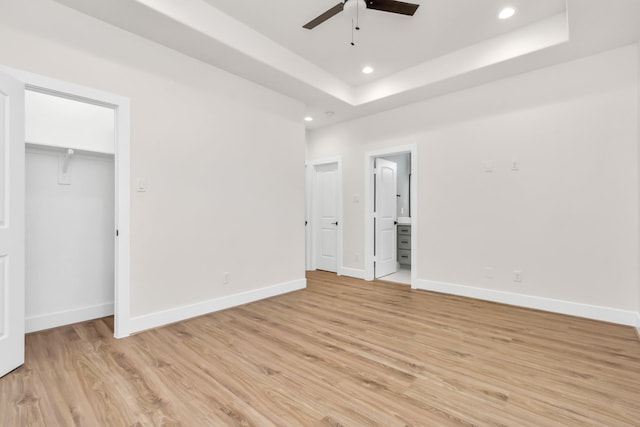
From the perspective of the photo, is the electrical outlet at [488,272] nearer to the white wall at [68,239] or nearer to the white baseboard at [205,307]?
the white baseboard at [205,307]

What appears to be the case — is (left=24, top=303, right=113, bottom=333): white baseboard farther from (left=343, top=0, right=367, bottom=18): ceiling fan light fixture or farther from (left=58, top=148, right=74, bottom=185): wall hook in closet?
(left=343, top=0, right=367, bottom=18): ceiling fan light fixture

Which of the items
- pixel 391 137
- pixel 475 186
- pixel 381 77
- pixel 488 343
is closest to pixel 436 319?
pixel 488 343

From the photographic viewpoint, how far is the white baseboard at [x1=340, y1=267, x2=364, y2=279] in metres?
5.07

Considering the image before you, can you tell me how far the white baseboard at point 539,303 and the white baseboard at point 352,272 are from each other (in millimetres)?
960

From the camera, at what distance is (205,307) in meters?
3.28

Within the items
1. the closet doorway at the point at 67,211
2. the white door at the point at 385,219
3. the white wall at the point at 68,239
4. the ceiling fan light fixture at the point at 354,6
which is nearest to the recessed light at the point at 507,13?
the ceiling fan light fixture at the point at 354,6

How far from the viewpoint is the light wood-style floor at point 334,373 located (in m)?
1.63

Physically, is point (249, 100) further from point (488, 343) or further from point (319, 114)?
point (488, 343)

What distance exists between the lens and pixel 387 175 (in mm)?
5363

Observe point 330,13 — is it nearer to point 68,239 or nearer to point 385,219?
point 68,239

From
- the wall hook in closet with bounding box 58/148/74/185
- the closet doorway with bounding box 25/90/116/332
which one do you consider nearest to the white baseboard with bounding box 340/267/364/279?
the closet doorway with bounding box 25/90/116/332

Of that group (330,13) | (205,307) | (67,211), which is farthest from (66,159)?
(330,13)

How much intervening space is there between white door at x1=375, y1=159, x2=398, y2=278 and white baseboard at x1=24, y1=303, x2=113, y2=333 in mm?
3730

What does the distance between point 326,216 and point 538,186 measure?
3267mm
